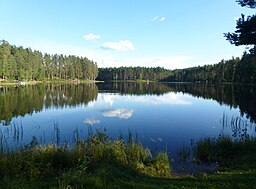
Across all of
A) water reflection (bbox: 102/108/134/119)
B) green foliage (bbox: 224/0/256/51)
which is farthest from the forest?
green foliage (bbox: 224/0/256/51)

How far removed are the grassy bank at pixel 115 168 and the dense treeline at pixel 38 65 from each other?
3271 inches

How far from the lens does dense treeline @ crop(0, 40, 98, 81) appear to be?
8831 cm

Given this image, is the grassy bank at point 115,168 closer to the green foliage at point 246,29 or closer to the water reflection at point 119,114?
the green foliage at point 246,29

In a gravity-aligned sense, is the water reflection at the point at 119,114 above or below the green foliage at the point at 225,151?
below

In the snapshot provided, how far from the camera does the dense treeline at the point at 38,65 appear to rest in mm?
88312

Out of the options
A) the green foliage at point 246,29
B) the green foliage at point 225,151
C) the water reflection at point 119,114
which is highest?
the green foliage at point 246,29

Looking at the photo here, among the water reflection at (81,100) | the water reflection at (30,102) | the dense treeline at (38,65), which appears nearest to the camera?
the water reflection at (30,102)

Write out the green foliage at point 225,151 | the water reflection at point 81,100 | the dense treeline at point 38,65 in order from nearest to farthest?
the green foliage at point 225,151
the water reflection at point 81,100
the dense treeline at point 38,65

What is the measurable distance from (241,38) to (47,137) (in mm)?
15593

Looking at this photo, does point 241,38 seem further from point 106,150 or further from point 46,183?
point 46,183

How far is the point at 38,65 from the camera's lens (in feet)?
377

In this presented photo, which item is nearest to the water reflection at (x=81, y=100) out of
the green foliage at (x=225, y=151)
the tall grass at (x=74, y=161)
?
the tall grass at (x=74, y=161)

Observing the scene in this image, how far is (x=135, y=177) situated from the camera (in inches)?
351

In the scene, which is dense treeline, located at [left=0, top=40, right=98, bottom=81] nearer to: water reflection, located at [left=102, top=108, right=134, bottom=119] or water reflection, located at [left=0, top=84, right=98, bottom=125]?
water reflection, located at [left=0, top=84, right=98, bottom=125]
